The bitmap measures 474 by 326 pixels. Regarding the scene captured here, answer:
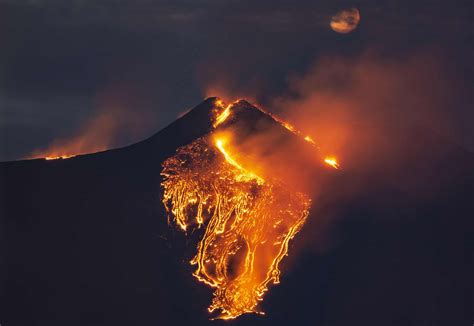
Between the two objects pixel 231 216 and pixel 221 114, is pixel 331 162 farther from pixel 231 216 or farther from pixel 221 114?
pixel 231 216

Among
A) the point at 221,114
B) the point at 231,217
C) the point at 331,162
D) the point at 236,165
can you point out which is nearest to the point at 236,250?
the point at 231,217

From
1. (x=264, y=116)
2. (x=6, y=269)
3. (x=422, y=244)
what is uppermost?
(x=264, y=116)

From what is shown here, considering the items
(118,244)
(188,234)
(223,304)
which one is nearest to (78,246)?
(118,244)

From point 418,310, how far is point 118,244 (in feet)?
29.0

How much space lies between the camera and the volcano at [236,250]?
32.6 metres

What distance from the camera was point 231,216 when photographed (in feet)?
115

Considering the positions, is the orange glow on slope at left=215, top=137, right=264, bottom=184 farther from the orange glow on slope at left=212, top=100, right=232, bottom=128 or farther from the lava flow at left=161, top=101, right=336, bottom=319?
the orange glow on slope at left=212, top=100, right=232, bottom=128

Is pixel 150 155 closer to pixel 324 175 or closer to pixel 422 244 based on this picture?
pixel 324 175

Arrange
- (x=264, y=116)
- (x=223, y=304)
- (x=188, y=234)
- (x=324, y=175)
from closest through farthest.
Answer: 1. (x=223, y=304)
2. (x=188, y=234)
3. (x=324, y=175)
4. (x=264, y=116)

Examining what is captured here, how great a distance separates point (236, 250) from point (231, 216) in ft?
4.50

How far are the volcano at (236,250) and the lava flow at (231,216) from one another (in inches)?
11.0

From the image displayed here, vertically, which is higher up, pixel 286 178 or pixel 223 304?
pixel 286 178

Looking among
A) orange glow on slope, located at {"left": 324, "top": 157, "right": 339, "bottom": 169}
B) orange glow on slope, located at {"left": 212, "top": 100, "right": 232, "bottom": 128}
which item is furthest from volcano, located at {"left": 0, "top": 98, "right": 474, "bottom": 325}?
orange glow on slope, located at {"left": 324, "top": 157, "right": 339, "bottom": 169}

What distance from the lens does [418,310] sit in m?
32.6
